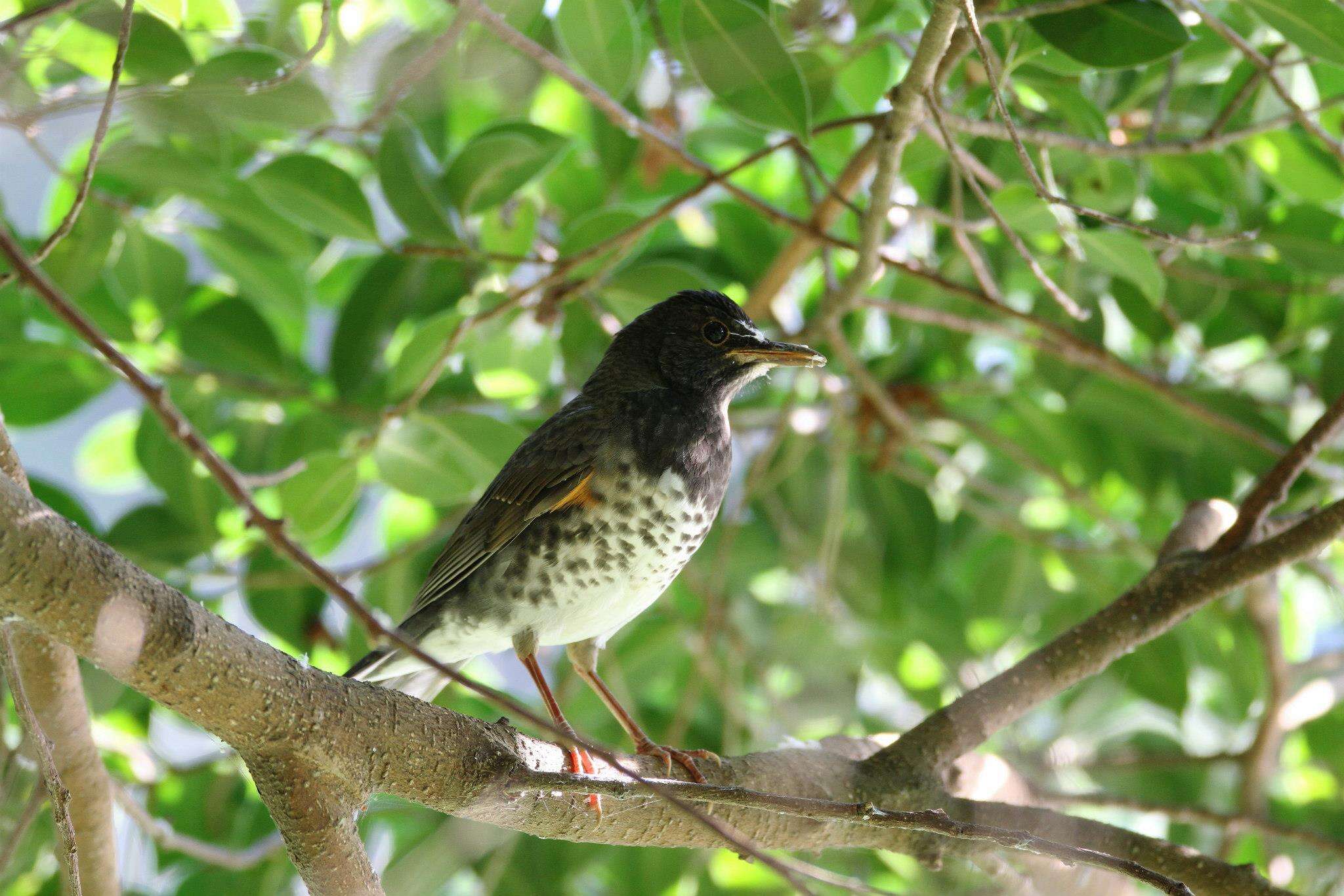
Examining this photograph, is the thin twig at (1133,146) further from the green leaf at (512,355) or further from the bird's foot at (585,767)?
the bird's foot at (585,767)

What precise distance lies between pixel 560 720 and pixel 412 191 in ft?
4.91

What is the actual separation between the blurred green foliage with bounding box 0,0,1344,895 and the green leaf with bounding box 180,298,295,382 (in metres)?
0.02

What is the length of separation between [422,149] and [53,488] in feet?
5.01

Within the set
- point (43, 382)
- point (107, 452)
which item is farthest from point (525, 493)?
point (107, 452)

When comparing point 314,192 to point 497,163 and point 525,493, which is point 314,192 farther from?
point 525,493

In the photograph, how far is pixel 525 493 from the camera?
331 cm

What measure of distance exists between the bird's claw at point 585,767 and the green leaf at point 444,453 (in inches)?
36.6

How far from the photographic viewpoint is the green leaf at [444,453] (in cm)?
338

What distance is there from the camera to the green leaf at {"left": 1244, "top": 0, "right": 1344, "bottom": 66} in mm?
2637

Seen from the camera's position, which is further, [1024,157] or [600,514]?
[600,514]

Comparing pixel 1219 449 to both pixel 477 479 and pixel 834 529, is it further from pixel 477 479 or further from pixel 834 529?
pixel 477 479

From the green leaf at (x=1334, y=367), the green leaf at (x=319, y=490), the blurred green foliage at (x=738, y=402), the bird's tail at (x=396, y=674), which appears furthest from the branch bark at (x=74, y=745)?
the green leaf at (x=1334, y=367)

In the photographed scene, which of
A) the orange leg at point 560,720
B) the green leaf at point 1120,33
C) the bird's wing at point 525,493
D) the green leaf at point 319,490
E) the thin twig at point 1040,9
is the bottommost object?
the orange leg at point 560,720

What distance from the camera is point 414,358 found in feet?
11.1
